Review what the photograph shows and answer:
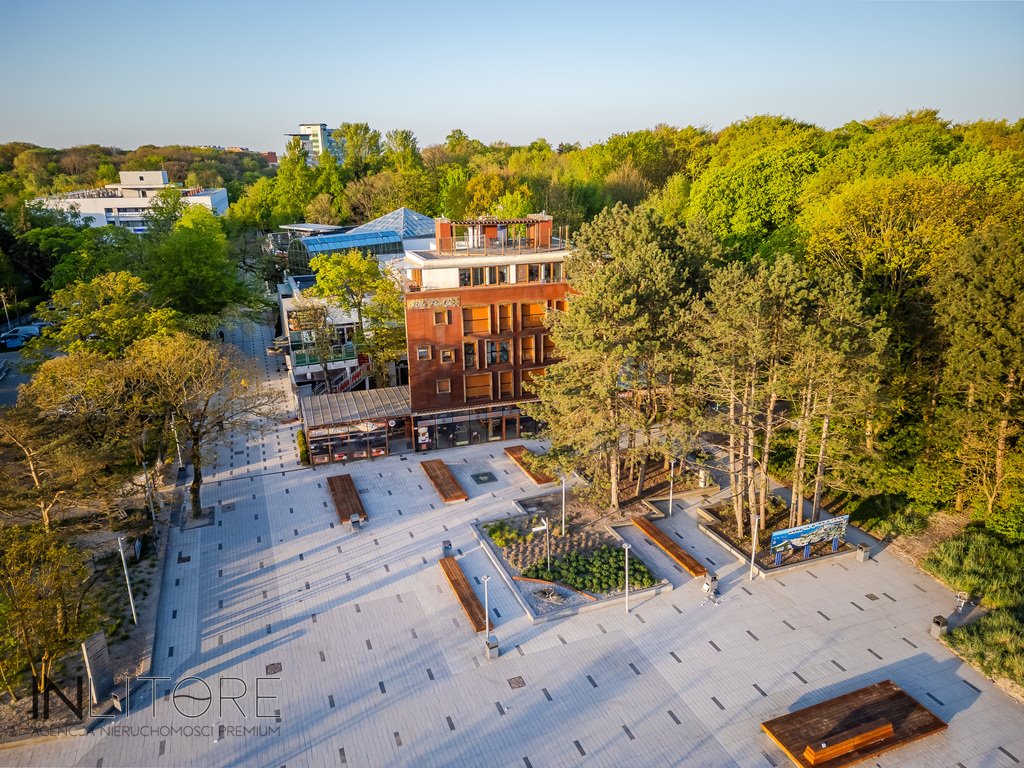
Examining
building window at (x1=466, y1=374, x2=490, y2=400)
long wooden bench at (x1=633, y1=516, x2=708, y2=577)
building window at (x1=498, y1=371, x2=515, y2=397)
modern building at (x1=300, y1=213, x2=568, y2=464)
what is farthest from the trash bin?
building window at (x1=498, y1=371, x2=515, y2=397)

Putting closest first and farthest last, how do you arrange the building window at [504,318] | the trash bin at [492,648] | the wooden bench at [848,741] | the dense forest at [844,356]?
1. the wooden bench at [848,741]
2. the trash bin at [492,648]
3. the dense forest at [844,356]
4. the building window at [504,318]

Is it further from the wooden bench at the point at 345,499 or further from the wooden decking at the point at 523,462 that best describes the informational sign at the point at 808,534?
the wooden bench at the point at 345,499

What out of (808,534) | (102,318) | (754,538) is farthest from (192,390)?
(808,534)

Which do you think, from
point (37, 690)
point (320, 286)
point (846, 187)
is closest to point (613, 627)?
point (37, 690)

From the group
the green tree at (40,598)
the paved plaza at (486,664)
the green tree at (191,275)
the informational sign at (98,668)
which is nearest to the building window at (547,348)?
the paved plaza at (486,664)

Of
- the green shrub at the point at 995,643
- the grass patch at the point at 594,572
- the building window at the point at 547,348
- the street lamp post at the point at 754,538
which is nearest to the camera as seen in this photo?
the green shrub at the point at 995,643

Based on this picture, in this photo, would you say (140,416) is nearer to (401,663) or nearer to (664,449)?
(401,663)

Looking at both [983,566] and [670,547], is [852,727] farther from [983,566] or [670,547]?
[983,566]
